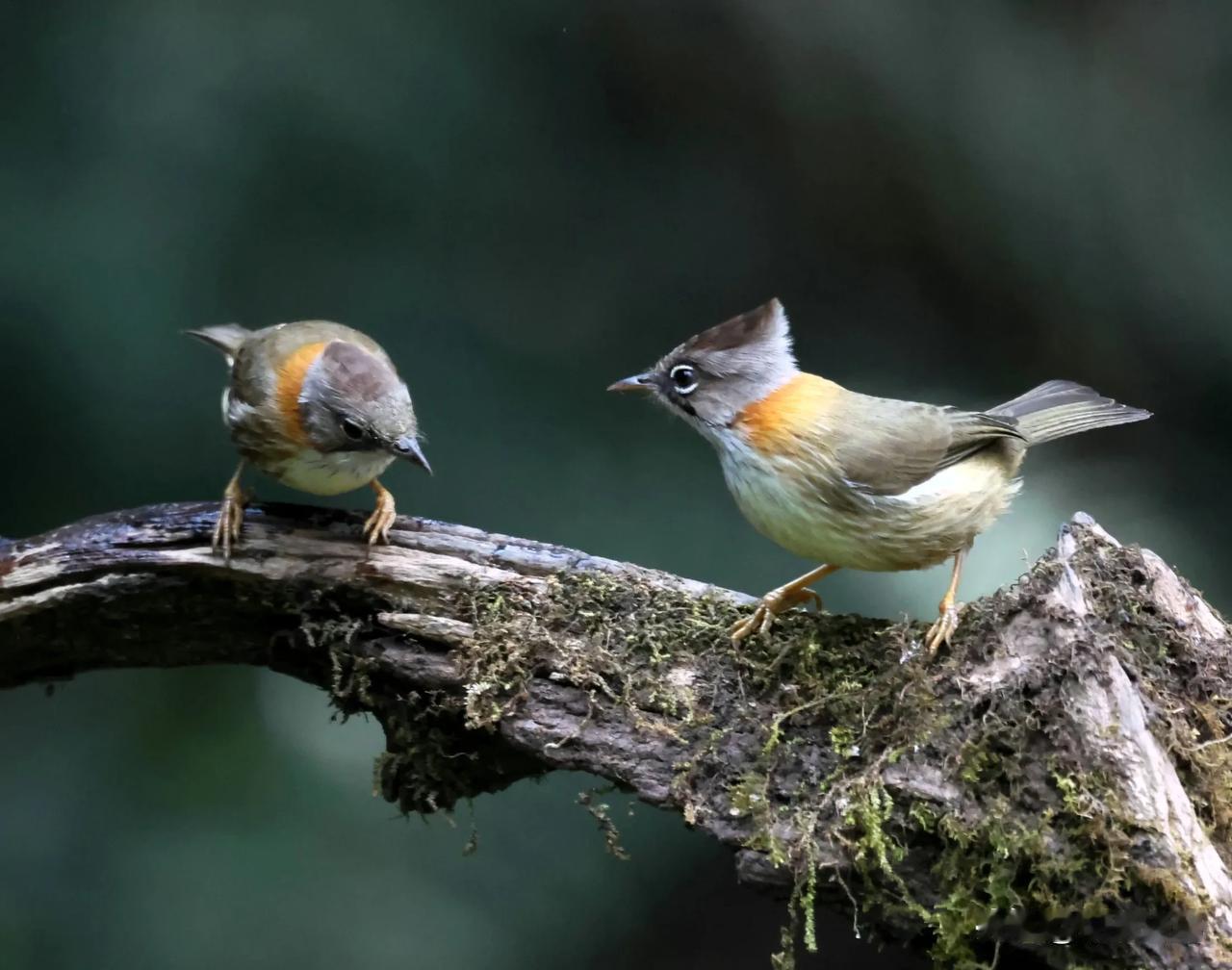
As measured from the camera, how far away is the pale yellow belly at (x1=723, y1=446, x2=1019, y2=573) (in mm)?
2848

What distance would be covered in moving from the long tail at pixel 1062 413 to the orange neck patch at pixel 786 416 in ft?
2.35

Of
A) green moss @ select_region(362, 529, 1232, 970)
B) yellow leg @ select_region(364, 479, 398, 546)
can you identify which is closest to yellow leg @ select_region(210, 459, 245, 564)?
yellow leg @ select_region(364, 479, 398, 546)

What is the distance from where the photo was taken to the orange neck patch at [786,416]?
9.44 feet

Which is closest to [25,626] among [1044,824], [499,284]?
[499,284]

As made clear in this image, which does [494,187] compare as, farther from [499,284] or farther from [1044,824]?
[1044,824]

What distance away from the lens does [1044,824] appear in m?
2.26

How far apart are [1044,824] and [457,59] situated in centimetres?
382

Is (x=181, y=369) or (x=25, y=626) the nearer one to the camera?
(x=25, y=626)

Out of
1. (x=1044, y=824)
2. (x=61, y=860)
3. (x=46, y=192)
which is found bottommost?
(x=61, y=860)

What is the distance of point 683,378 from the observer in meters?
3.06

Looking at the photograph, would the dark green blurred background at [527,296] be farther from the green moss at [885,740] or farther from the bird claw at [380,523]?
the green moss at [885,740]

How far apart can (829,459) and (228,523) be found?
197 centimetres

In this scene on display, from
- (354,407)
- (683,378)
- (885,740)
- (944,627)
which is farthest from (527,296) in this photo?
(885,740)

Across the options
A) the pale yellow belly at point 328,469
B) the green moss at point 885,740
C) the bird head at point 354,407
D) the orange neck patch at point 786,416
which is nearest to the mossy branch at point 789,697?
the green moss at point 885,740
